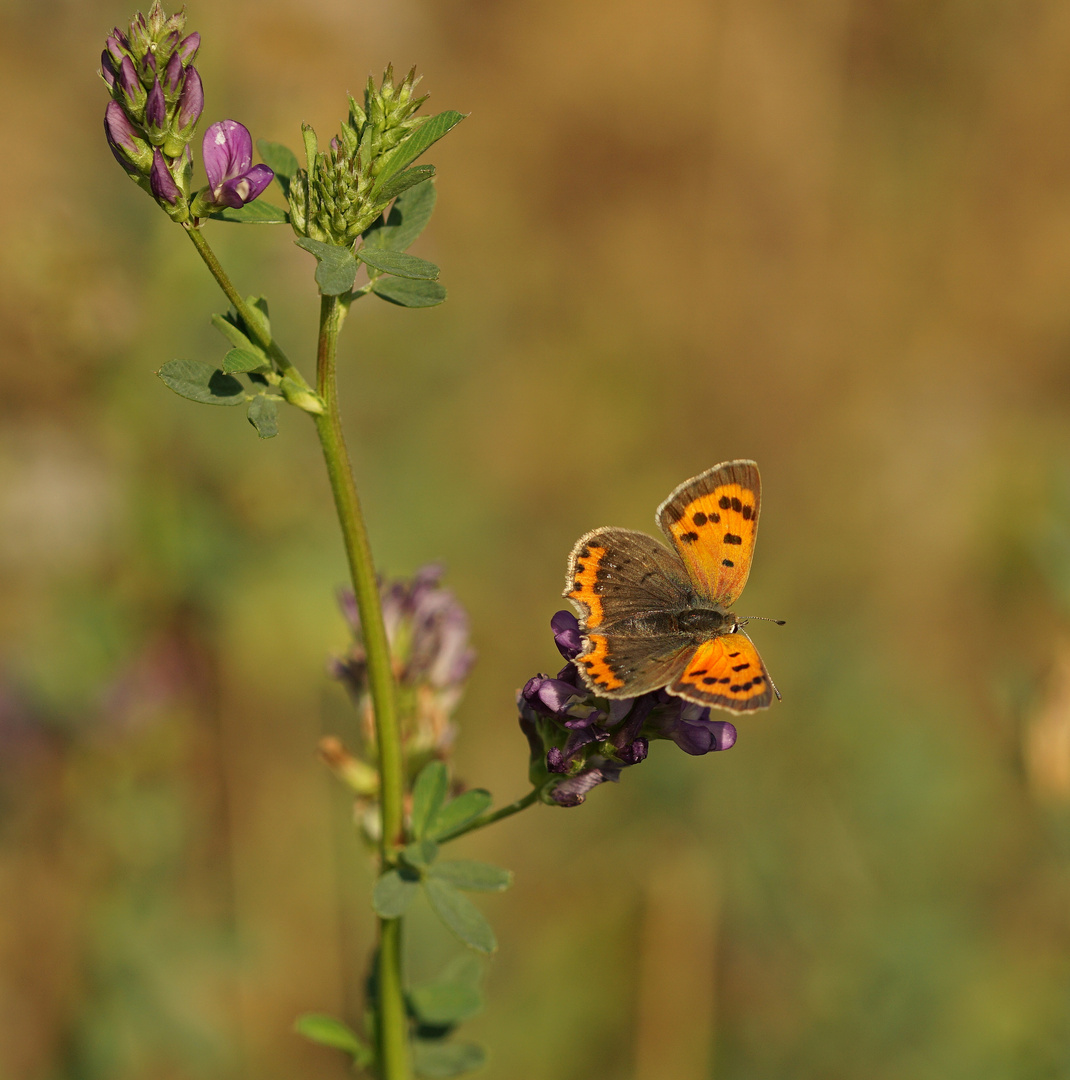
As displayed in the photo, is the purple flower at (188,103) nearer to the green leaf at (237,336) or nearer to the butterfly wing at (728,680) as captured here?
the green leaf at (237,336)

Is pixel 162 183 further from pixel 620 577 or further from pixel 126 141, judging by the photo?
pixel 620 577

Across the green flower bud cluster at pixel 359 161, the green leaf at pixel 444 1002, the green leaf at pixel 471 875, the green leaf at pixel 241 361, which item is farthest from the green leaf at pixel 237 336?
the green leaf at pixel 444 1002

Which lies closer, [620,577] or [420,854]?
[420,854]

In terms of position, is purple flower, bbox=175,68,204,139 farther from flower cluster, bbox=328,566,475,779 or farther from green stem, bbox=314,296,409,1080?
A: flower cluster, bbox=328,566,475,779

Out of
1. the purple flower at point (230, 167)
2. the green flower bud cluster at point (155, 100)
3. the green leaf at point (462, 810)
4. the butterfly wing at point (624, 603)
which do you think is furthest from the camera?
the green leaf at point (462, 810)

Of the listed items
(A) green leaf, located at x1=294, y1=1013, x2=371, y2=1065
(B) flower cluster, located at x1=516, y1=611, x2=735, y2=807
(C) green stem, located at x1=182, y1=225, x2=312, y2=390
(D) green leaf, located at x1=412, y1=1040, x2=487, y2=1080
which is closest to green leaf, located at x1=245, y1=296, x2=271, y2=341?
(C) green stem, located at x1=182, y1=225, x2=312, y2=390

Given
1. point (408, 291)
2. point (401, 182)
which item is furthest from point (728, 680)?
point (401, 182)
